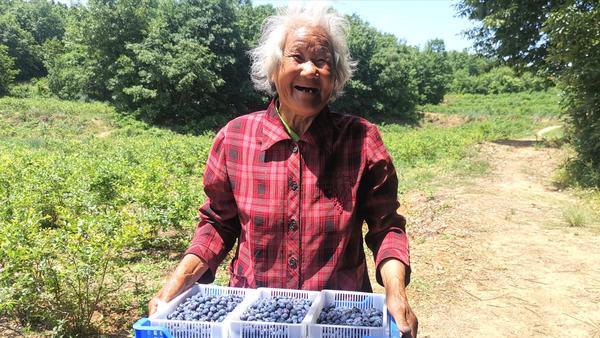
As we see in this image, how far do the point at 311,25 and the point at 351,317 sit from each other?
3.35ft

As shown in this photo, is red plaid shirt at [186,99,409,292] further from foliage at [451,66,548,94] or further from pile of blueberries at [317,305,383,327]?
foliage at [451,66,548,94]

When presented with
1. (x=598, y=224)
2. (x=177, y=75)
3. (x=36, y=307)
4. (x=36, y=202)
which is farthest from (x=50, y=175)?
(x=177, y=75)

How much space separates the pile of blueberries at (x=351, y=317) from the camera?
4.41 ft

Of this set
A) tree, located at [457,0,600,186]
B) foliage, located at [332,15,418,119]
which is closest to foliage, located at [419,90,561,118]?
foliage, located at [332,15,418,119]

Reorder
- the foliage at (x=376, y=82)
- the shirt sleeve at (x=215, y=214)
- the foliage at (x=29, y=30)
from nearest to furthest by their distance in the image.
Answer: the shirt sleeve at (x=215, y=214) → the foliage at (x=376, y=82) → the foliage at (x=29, y=30)

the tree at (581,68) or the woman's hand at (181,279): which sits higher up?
the tree at (581,68)

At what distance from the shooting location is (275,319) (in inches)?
52.8

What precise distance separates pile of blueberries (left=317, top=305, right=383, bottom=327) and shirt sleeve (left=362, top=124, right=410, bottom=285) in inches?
8.9

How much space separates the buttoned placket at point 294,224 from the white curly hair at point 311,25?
0.33 meters

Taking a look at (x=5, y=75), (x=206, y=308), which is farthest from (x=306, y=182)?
(x=5, y=75)

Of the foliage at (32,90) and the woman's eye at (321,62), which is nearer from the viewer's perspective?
the woman's eye at (321,62)

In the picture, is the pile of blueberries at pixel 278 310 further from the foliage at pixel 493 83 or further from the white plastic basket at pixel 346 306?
the foliage at pixel 493 83

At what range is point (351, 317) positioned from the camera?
1.38 m

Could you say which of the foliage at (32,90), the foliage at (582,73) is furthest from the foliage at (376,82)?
the foliage at (32,90)
